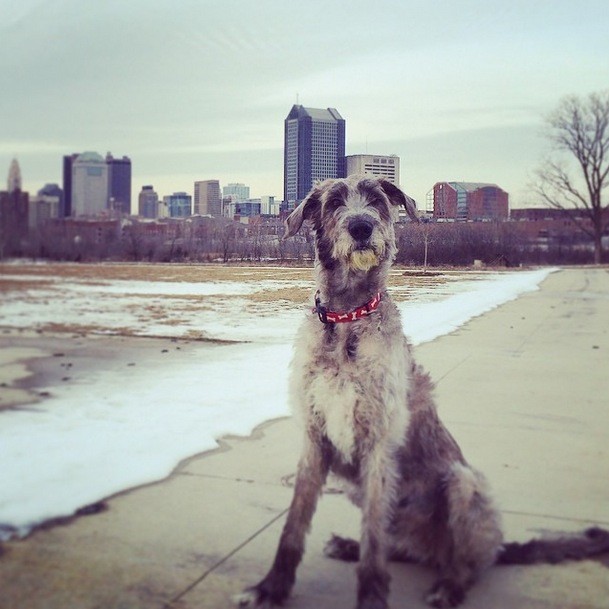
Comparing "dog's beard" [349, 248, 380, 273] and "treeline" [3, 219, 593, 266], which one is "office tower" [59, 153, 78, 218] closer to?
"treeline" [3, 219, 593, 266]

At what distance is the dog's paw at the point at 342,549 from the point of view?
2789mm

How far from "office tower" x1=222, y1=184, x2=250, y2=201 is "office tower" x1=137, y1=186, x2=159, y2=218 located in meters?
0.52

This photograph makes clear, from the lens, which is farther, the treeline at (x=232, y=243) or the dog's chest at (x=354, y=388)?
the treeline at (x=232, y=243)

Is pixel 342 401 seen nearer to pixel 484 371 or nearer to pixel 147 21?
pixel 147 21

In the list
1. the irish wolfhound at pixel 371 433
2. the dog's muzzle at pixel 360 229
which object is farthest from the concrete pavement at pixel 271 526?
the dog's muzzle at pixel 360 229

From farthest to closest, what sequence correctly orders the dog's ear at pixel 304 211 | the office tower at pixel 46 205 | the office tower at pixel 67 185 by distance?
the office tower at pixel 67 185 < the office tower at pixel 46 205 < the dog's ear at pixel 304 211

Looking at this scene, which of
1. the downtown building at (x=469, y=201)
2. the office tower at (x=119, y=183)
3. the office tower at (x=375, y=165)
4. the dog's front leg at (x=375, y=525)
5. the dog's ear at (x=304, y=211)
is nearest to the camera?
the dog's front leg at (x=375, y=525)

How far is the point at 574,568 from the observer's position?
8.89 feet

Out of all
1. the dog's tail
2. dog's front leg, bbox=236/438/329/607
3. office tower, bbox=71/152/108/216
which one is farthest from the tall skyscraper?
the dog's tail

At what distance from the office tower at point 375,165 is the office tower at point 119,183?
1128mm

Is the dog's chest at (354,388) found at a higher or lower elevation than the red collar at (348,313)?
lower

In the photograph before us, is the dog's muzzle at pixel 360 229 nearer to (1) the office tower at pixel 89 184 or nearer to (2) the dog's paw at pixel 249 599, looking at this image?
(2) the dog's paw at pixel 249 599

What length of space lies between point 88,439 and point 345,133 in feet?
7.14

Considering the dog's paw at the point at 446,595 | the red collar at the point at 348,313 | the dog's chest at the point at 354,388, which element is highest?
the red collar at the point at 348,313
